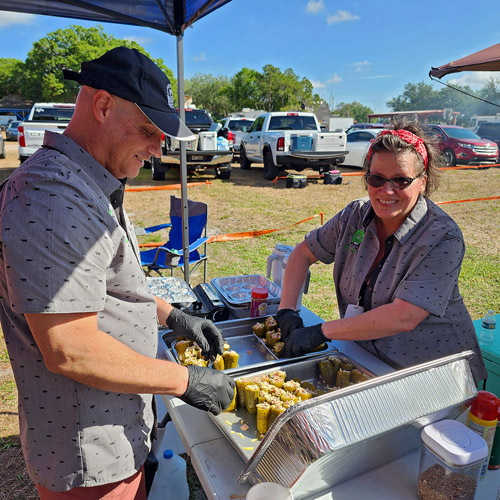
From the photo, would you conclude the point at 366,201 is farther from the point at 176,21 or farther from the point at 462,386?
the point at 176,21

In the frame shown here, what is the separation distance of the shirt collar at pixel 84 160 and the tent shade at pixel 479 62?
14.8 feet

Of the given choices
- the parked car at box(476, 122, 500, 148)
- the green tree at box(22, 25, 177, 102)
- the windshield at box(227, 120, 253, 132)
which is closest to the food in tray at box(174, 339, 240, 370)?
the windshield at box(227, 120, 253, 132)

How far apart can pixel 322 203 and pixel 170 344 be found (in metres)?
8.71

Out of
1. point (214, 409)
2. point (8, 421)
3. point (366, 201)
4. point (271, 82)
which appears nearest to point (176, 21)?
point (366, 201)

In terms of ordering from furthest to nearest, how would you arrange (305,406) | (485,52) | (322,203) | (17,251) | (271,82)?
(271,82) → (322,203) → (485,52) → (305,406) → (17,251)

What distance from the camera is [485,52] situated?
184 inches

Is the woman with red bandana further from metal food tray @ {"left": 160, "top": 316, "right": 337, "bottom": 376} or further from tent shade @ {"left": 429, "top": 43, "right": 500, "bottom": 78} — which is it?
tent shade @ {"left": 429, "top": 43, "right": 500, "bottom": 78}

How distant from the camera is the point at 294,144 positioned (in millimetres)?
12383

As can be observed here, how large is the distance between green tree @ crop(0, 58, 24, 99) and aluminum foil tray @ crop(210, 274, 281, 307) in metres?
66.1

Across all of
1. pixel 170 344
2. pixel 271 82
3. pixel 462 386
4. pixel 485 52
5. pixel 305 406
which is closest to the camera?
pixel 305 406

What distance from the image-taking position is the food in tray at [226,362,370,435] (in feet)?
4.83

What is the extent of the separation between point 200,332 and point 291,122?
40.7ft

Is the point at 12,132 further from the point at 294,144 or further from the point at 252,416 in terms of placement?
the point at 252,416

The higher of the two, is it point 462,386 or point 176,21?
point 176,21
